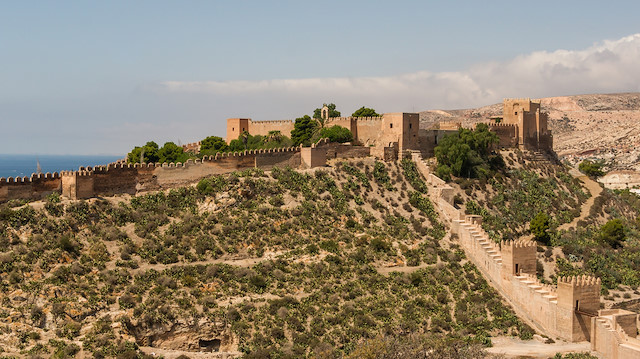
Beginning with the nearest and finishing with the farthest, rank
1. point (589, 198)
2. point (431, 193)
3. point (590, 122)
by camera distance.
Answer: point (431, 193), point (589, 198), point (590, 122)

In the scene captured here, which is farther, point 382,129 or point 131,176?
point 382,129

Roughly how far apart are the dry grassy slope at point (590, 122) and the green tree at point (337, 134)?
54.3m

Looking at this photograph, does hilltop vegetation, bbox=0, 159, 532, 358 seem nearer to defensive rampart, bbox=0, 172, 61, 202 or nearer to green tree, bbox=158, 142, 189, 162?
defensive rampart, bbox=0, 172, 61, 202

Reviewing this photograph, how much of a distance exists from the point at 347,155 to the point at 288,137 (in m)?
6.51

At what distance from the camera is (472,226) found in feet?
121

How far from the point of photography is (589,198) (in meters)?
49.7

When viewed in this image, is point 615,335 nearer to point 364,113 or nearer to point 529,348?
point 529,348

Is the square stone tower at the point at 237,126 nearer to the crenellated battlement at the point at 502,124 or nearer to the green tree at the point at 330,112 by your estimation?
the green tree at the point at 330,112

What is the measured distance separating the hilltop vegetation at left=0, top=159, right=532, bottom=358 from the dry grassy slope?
61868 mm

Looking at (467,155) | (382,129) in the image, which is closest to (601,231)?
(467,155)

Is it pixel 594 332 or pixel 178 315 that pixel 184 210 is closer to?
pixel 178 315

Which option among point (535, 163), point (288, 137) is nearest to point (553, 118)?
point (535, 163)

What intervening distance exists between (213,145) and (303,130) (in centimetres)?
625

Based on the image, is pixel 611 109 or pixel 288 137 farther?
pixel 611 109
